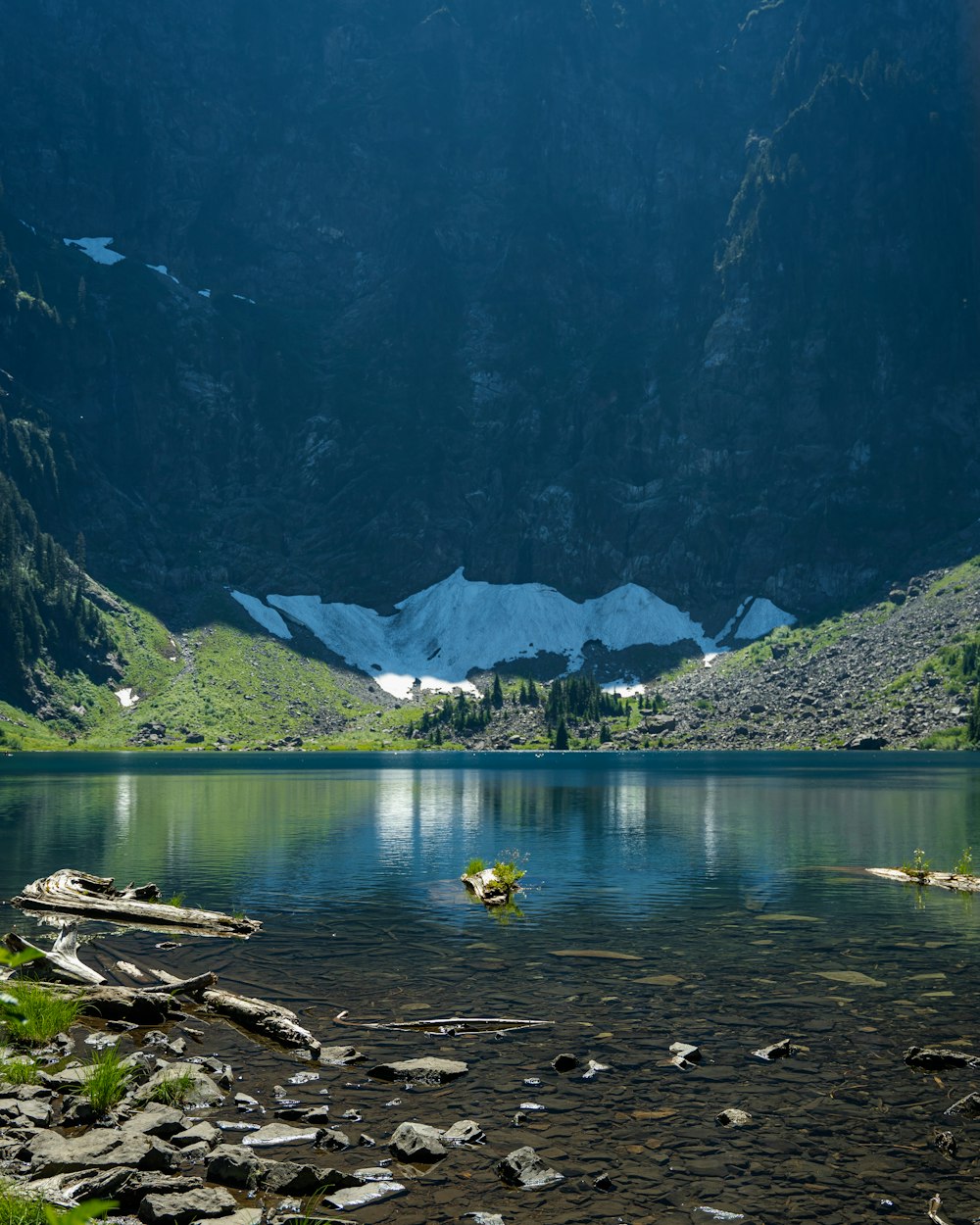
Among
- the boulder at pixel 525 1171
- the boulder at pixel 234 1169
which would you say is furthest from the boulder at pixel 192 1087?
the boulder at pixel 525 1171

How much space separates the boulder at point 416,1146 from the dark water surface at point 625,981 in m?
0.37

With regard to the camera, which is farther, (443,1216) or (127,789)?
(127,789)

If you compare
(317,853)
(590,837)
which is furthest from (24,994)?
(590,837)

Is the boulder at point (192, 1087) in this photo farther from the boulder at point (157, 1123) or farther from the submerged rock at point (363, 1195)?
the submerged rock at point (363, 1195)

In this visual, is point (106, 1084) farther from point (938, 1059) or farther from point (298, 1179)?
point (938, 1059)

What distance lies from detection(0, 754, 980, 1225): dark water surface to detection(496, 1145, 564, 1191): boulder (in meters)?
0.29

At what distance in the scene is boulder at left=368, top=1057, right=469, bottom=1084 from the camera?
23234 mm

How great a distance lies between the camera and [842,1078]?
76.3 feet

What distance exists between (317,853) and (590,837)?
19621 millimetres

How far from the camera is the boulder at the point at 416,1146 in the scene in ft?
61.3

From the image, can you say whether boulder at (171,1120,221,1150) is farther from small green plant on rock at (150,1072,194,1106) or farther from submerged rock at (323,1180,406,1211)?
submerged rock at (323,1180,406,1211)

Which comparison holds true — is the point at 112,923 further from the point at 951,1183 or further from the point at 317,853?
the point at 951,1183

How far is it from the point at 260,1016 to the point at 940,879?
37.8 metres

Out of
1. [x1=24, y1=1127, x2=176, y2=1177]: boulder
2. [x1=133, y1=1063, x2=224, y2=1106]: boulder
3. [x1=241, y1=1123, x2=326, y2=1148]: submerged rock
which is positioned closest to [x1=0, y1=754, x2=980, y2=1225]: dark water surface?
[x1=241, y1=1123, x2=326, y2=1148]: submerged rock
